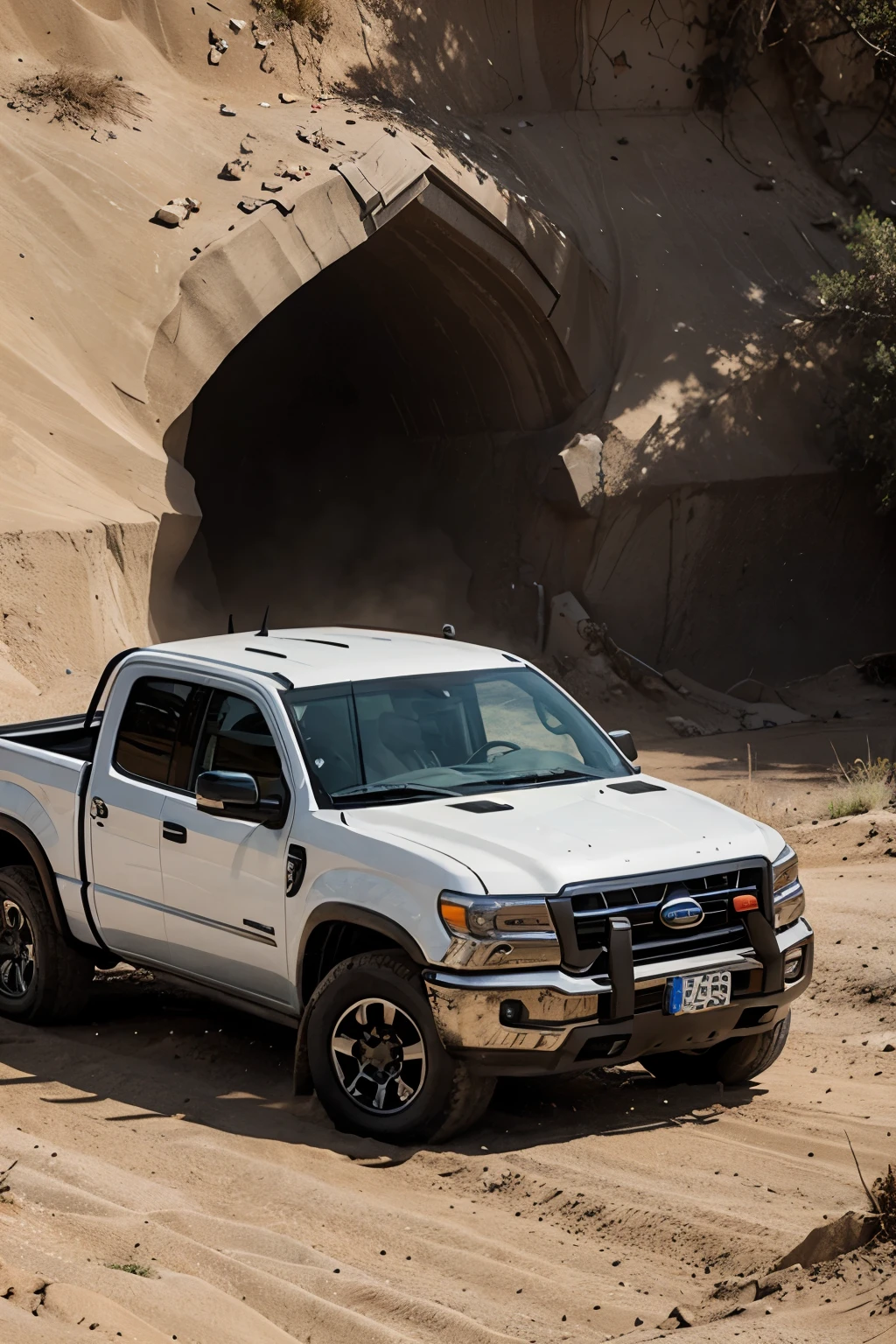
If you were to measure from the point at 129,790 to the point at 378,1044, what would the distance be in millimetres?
1770

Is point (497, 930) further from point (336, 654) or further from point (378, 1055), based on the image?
point (336, 654)

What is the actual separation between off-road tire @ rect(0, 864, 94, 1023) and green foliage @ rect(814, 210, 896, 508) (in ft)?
56.7

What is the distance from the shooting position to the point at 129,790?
6.48m

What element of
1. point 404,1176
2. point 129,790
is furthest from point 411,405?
point 404,1176

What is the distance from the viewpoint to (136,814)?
6402 millimetres

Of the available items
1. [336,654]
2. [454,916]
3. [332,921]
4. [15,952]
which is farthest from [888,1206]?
[15,952]

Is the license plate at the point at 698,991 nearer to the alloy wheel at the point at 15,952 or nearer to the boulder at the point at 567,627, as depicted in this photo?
the alloy wheel at the point at 15,952

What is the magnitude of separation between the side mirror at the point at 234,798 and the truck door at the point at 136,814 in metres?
0.56

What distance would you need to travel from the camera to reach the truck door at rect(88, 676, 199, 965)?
6336mm

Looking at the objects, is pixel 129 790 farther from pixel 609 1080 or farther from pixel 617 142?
pixel 617 142

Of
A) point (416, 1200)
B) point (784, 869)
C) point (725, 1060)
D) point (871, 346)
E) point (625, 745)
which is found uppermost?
point (871, 346)

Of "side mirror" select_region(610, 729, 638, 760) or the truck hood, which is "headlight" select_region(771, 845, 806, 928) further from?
"side mirror" select_region(610, 729, 638, 760)

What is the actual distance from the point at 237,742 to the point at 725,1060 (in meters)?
2.42

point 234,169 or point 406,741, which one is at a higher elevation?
point 234,169
